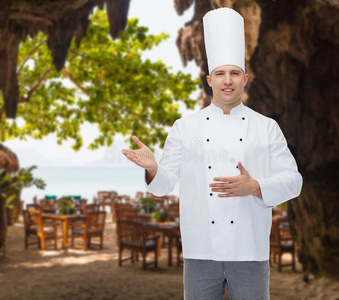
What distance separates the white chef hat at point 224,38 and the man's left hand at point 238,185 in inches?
21.4

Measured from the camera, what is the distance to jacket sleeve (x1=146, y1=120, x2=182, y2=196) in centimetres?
175

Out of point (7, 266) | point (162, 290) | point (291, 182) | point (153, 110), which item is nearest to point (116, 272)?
point (162, 290)

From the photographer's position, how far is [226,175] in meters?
1.73

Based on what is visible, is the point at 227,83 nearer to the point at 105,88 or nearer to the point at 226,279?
the point at 226,279

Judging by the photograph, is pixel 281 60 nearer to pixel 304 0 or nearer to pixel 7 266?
pixel 304 0

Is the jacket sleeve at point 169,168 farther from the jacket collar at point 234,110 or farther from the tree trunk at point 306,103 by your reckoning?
the tree trunk at point 306,103

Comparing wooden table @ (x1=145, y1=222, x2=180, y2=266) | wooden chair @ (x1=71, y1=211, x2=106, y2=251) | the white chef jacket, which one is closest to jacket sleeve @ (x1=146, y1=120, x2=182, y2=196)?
the white chef jacket

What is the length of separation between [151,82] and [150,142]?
5.53ft

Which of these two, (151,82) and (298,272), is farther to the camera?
(151,82)

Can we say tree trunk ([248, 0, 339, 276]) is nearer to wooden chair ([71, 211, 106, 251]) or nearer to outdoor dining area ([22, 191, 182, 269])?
outdoor dining area ([22, 191, 182, 269])

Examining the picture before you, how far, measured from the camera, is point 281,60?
6.05 m

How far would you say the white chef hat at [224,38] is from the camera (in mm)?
1782

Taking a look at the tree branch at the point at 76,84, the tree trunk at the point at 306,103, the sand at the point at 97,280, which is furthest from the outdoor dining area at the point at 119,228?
the tree branch at the point at 76,84

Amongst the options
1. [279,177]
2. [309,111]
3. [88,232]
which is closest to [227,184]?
[279,177]
